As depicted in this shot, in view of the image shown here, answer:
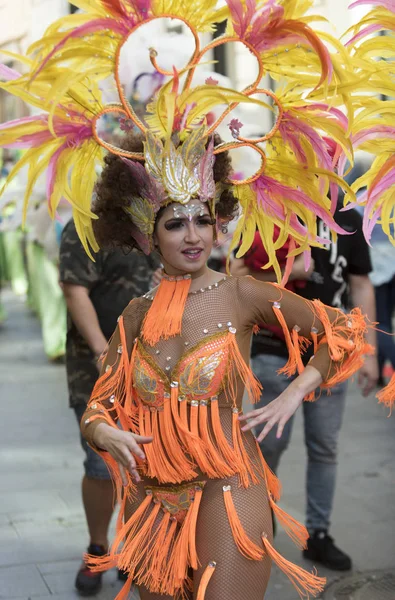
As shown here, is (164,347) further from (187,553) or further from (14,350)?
(14,350)

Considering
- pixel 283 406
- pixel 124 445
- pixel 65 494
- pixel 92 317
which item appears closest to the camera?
pixel 124 445

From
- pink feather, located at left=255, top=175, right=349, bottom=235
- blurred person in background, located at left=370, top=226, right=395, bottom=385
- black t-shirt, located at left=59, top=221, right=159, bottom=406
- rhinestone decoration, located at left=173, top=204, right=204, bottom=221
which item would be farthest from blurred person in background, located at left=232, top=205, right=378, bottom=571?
blurred person in background, located at left=370, top=226, right=395, bottom=385

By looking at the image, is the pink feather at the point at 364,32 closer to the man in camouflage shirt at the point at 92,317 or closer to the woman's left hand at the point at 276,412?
the woman's left hand at the point at 276,412

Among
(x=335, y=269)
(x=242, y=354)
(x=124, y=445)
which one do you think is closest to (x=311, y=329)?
(x=242, y=354)

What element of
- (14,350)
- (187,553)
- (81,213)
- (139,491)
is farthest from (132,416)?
(14,350)

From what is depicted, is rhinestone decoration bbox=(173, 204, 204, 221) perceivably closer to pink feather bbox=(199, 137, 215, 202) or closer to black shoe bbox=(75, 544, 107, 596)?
pink feather bbox=(199, 137, 215, 202)

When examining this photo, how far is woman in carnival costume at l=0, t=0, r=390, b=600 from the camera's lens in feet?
9.82

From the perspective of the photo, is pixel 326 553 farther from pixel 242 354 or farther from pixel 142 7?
pixel 142 7

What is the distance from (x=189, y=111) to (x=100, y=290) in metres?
1.59

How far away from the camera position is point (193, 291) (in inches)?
127

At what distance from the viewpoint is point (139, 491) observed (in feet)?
10.5

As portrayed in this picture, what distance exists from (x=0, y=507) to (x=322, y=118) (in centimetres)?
333

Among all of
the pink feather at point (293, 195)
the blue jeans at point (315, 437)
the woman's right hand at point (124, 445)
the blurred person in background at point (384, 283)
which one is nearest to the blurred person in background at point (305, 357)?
the blue jeans at point (315, 437)

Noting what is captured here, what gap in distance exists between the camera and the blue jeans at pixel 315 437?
4688 mm
